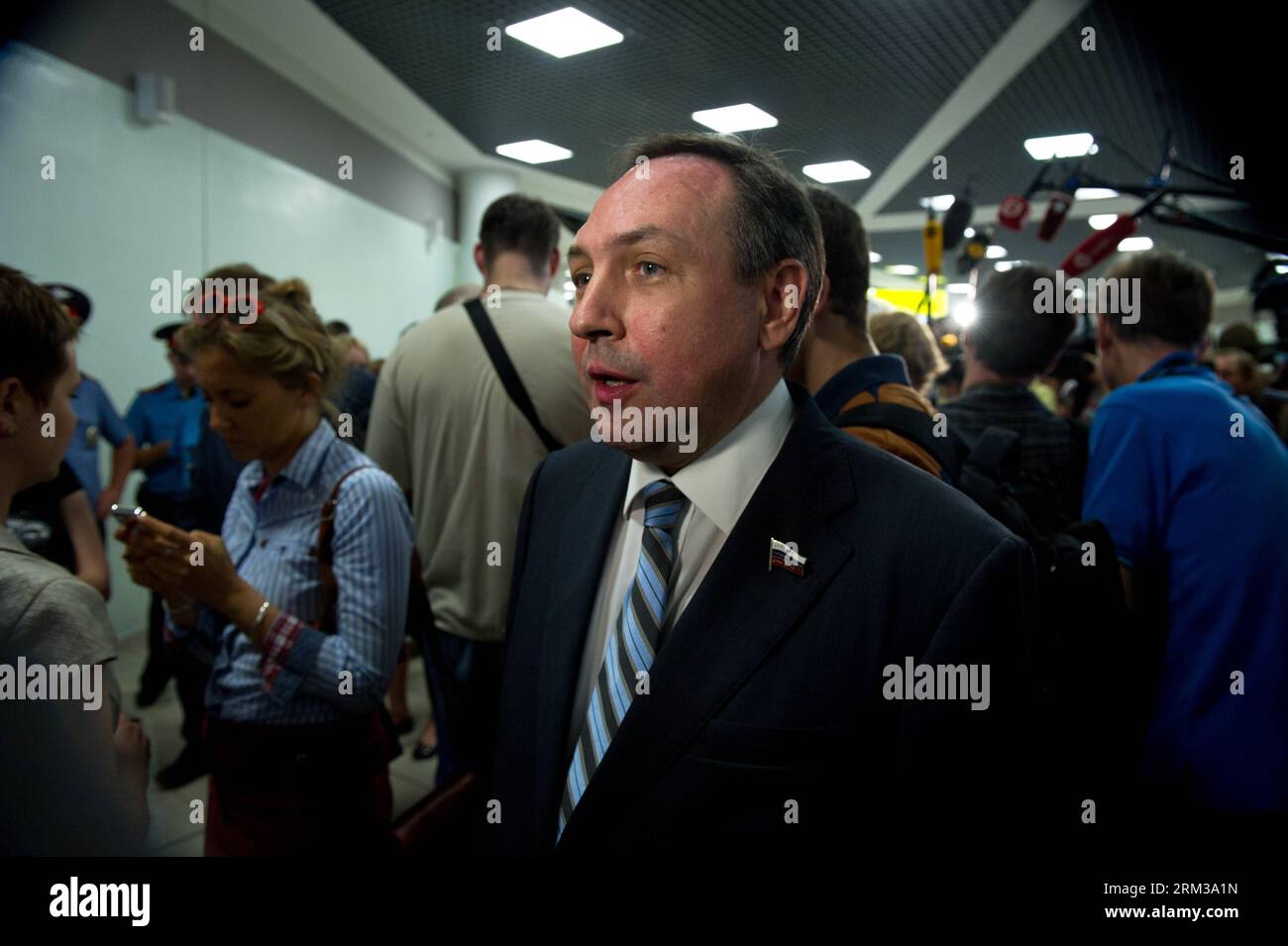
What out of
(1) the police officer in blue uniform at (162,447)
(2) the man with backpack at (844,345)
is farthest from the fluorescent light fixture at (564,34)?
(1) the police officer in blue uniform at (162,447)

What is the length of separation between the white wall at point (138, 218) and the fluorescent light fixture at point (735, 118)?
122cm

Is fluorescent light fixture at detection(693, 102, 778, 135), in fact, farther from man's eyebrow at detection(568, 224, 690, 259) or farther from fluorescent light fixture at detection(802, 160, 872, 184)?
man's eyebrow at detection(568, 224, 690, 259)

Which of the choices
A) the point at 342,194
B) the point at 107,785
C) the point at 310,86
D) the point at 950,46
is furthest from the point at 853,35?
the point at 342,194

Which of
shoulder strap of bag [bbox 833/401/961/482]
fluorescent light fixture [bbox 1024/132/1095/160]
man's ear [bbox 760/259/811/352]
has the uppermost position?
fluorescent light fixture [bbox 1024/132/1095/160]

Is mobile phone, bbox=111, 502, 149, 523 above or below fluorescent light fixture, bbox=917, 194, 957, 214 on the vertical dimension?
below

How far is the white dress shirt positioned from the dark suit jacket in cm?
6

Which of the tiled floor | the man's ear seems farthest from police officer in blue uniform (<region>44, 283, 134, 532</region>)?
the man's ear

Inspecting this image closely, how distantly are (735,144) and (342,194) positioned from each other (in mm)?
5312

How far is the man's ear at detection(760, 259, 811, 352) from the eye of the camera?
935 millimetres

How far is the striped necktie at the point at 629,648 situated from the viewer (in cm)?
87

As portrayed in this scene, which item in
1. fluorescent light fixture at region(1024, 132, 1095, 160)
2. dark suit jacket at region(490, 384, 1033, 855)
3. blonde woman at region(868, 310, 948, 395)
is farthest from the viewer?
fluorescent light fixture at region(1024, 132, 1095, 160)

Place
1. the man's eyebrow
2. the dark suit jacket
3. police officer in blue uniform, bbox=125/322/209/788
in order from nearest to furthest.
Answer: the dark suit jacket < the man's eyebrow < police officer in blue uniform, bbox=125/322/209/788

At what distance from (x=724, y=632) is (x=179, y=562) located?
0.93 meters

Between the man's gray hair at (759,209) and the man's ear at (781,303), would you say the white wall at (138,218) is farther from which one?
the man's ear at (781,303)
